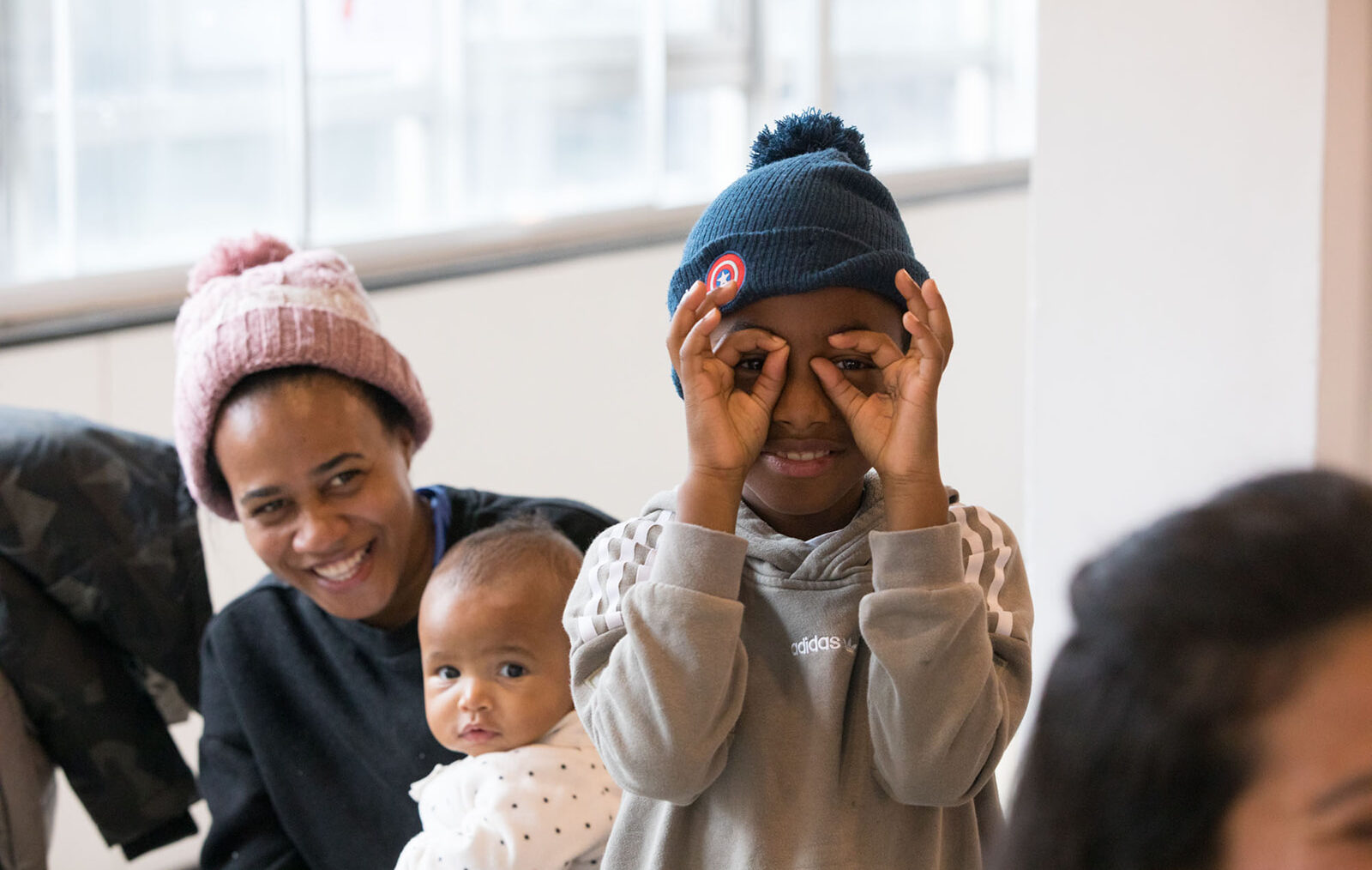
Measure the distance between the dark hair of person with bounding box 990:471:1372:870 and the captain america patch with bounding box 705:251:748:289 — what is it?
1.93 feet

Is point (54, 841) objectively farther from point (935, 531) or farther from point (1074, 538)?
point (935, 531)

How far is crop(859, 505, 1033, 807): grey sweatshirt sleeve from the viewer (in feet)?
3.92

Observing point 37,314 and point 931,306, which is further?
point 37,314

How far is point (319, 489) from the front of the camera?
203cm

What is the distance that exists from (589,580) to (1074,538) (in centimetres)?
170

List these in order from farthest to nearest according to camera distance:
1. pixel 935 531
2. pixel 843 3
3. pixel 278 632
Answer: pixel 843 3 → pixel 278 632 → pixel 935 531

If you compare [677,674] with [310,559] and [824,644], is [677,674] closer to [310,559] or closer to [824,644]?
A: [824,644]

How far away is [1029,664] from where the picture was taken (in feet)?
4.32

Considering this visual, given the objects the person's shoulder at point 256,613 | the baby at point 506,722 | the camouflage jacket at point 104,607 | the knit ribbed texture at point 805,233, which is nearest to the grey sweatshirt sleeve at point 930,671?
the knit ribbed texture at point 805,233

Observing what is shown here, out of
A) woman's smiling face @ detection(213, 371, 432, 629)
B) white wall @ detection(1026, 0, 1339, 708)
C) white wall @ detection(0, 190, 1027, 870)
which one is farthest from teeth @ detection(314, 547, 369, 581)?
white wall @ detection(1026, 0, 1339, 708)

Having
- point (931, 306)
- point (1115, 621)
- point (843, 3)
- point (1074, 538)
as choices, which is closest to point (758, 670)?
point (931, 306)

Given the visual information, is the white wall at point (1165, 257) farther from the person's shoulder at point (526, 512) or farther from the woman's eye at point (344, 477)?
the woman's eye at point (344, 477)

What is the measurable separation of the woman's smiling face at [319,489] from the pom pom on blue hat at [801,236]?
0.75m

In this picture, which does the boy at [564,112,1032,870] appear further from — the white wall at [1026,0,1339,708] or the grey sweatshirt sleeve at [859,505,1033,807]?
the white wall at [1026,0,1339,708]
